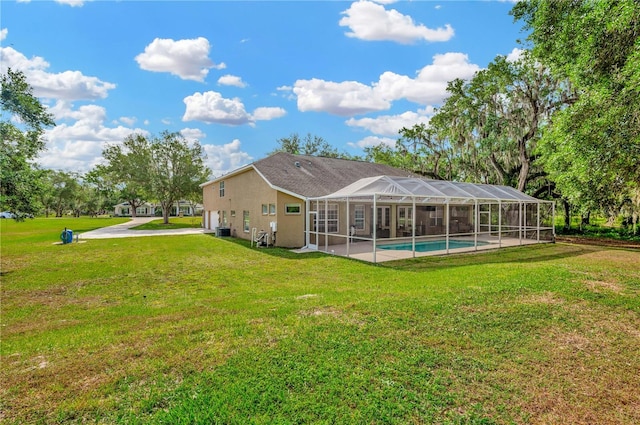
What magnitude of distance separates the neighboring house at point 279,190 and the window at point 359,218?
1.51m

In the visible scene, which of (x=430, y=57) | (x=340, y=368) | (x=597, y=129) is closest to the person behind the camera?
(x=340, y=368)

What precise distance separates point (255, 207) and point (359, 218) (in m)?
5.51

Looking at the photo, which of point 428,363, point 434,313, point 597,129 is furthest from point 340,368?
point 597,129

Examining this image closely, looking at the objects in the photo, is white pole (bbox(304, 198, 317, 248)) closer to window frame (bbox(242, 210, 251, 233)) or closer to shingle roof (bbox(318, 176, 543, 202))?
shingle roof (bbox(318, 176, 543, 202))

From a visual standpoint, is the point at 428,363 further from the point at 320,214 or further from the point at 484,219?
the point at 484,219

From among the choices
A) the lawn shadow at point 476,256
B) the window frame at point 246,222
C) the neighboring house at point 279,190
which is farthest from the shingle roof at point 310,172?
the lawn shadow at point 476,256

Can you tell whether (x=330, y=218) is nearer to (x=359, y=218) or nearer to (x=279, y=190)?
(x=359, y=218)

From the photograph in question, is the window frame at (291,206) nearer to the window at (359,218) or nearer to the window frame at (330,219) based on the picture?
the window frame at (330,219)

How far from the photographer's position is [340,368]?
345 centimetres

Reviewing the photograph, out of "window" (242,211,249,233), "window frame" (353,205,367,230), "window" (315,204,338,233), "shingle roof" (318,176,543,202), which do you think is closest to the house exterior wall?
"window" (242,211,249,233)

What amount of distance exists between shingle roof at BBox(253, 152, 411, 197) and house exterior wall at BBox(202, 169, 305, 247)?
1.67ft

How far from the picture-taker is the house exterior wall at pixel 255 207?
48.4 feet

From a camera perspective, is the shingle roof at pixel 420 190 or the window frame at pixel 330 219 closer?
the shingle roof at pixel 420 190

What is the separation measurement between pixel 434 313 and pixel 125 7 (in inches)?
497
